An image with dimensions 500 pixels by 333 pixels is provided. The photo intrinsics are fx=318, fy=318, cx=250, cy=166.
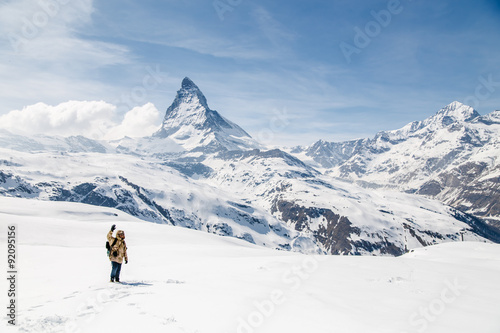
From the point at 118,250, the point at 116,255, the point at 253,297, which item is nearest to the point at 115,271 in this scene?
the point at 116,255

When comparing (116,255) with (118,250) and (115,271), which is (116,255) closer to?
(118,250)

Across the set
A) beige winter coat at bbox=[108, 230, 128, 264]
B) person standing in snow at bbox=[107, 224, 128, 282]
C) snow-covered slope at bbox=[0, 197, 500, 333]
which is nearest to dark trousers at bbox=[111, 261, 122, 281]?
person standing in snow at bbox=[107, 224, 128, 282]

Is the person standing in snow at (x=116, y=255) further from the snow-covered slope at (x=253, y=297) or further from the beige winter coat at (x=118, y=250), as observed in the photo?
the snow-covered slope at (x=253, y=297)

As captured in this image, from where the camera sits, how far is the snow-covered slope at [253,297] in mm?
Result: 9414

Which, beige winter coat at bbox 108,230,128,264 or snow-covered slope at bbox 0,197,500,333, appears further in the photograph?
beige winter coat at bbox 108,230,128,264

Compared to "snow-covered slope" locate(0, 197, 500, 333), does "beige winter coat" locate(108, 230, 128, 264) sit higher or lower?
higher

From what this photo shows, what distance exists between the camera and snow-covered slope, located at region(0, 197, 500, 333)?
941 cm

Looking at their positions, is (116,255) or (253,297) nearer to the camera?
(253,297)

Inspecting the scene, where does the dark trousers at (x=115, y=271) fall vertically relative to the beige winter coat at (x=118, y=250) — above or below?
below

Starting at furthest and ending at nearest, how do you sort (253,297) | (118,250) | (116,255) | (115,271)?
(118,250) < (116,255) < (115,271) < (253,297)

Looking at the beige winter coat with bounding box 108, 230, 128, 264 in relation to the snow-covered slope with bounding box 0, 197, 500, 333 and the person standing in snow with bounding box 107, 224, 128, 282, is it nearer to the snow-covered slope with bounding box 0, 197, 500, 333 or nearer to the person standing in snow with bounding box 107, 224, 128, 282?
the person standing in snow with bounding box 107, 224, 128, 282

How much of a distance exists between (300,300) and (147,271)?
9.35 metres

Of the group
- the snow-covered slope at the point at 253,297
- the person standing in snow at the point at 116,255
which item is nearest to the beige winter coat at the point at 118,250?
the person standing in snow at the point at 116,255

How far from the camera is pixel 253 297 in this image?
12.0 meters
